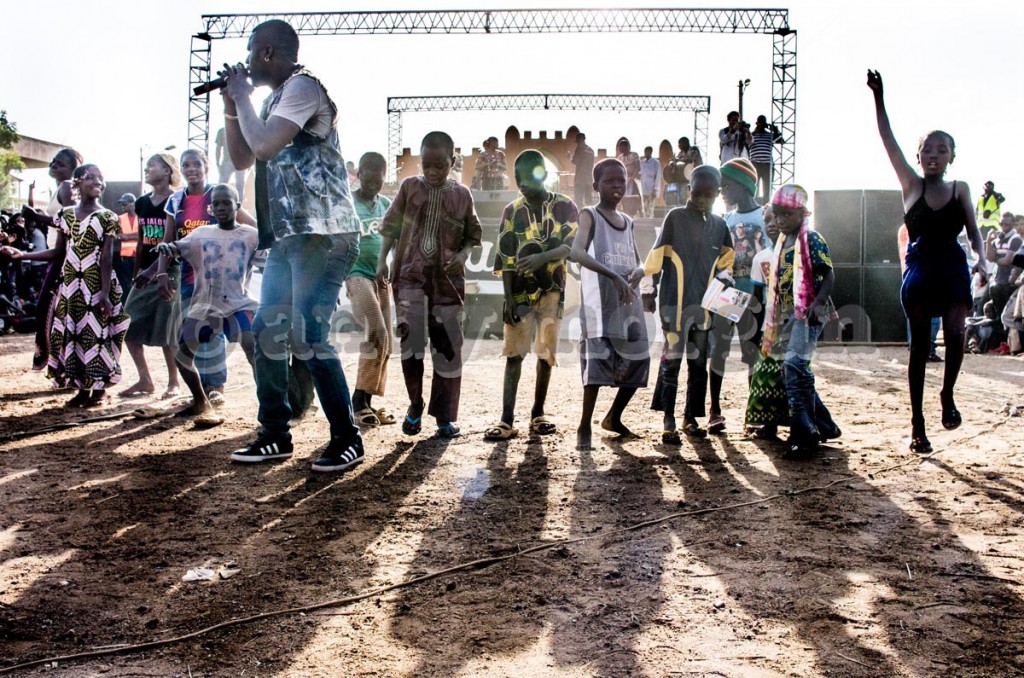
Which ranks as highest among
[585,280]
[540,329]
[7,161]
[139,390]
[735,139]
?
[7,161]

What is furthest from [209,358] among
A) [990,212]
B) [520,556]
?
[990,212]

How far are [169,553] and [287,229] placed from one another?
5.58 feet

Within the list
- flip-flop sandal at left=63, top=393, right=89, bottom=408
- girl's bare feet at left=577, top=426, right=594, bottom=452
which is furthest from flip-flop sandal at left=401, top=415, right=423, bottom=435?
flip-flop sandal at left=63, top=393, right=89, bottom=408

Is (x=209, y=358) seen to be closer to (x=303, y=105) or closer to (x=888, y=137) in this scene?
(x=303, y=105)

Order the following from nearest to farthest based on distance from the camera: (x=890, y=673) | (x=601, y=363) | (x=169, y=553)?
(x=890, y=673)
(x=169, y=553)
(x=601, y=363)

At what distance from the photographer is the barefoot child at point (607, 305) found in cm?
520

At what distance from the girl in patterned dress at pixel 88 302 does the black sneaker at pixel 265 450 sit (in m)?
2.45

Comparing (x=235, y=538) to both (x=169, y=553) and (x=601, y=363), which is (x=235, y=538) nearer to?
(x=169, y=553)

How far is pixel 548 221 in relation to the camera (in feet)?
18.2

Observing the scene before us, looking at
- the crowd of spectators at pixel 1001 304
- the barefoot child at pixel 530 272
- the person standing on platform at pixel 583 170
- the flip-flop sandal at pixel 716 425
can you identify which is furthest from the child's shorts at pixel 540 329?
the person standing on platform at pixel 583 170

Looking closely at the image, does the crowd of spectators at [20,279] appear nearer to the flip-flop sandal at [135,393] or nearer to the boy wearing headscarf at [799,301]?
the flip-flop sandal at [135,393]

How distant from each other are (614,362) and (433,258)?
1271 millimetres

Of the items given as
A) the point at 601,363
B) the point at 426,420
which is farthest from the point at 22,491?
the point at 601,363

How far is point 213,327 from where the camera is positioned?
5797 mm
